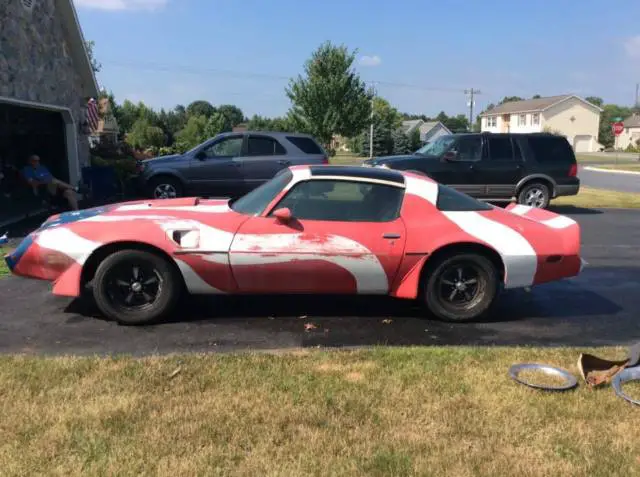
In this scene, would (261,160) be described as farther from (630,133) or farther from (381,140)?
(630,133)

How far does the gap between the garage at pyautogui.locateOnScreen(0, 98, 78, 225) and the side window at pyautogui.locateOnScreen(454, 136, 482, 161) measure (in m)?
9.40

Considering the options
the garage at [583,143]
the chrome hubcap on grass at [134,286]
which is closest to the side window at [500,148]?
the chrome hubcap on grass at [134,286]

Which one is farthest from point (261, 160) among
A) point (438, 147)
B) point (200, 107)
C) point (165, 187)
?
point (200, 107)

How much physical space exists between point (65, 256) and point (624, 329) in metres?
5.09

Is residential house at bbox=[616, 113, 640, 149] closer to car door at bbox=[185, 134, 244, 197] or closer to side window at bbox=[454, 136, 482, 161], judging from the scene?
side window at bbox=[454, 136, 482, 161]

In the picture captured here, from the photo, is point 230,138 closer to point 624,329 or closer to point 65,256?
point 65,256

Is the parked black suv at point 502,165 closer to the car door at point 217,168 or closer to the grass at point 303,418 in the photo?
the car door at point 217,168

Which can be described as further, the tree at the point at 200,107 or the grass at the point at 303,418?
the tree at the point at 200,107

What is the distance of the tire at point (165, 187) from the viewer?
1306 centimetres

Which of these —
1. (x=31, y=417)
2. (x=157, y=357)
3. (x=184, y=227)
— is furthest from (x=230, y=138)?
(x=31, y=417)

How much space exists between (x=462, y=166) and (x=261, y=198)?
28.5 ft

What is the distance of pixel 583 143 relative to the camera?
84.2 m

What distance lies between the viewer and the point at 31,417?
3377mm

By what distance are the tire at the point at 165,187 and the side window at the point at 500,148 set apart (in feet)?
23.4
